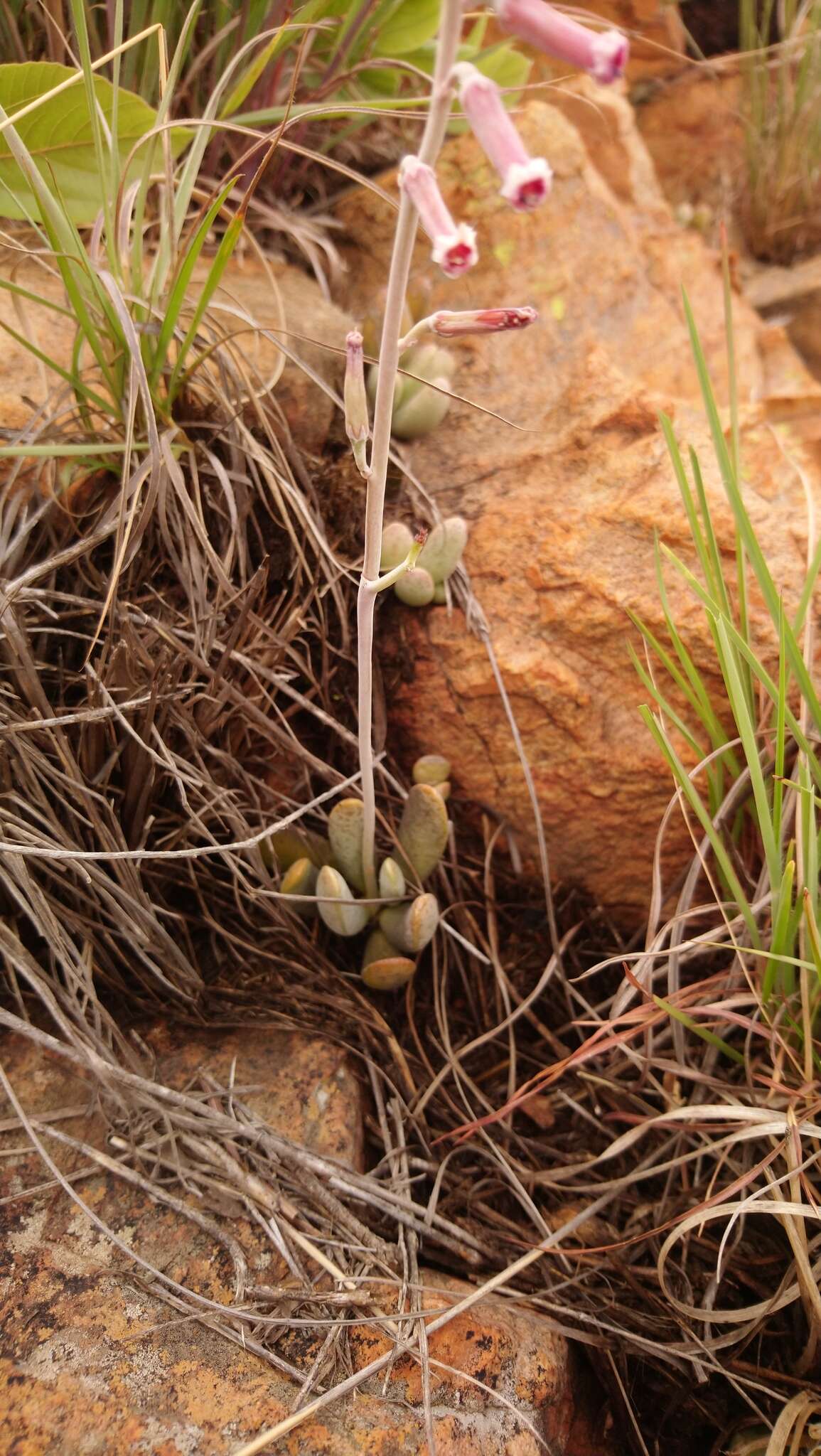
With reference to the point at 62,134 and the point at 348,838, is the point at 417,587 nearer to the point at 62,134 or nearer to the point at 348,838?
the point at 348,838

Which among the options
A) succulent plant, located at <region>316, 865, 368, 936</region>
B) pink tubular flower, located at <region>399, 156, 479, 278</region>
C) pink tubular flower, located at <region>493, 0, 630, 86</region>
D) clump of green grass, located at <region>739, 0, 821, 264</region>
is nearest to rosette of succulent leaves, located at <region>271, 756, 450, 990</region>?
succulent plant, located at <region>316, 865, 368, 936</region>

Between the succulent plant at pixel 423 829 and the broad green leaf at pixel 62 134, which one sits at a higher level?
the broad green leaf at pixel 62 134

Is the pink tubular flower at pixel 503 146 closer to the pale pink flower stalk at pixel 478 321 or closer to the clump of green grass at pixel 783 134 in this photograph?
the pale pink flower stalk at pixel 478 321

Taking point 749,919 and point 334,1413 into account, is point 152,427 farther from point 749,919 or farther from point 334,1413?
point 334,1413

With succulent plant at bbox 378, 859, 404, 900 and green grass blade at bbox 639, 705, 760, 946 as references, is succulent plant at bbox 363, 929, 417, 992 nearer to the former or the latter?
succulent plant at bbox 378, 859, 404, 900

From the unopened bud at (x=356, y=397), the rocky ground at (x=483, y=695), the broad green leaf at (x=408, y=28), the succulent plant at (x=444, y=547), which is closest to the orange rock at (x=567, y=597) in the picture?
the rocky ground at (x=483, y=695)

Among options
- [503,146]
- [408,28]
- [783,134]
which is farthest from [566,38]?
[783,134]

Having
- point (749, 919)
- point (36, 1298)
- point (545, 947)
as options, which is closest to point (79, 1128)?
point (36, 1298)
